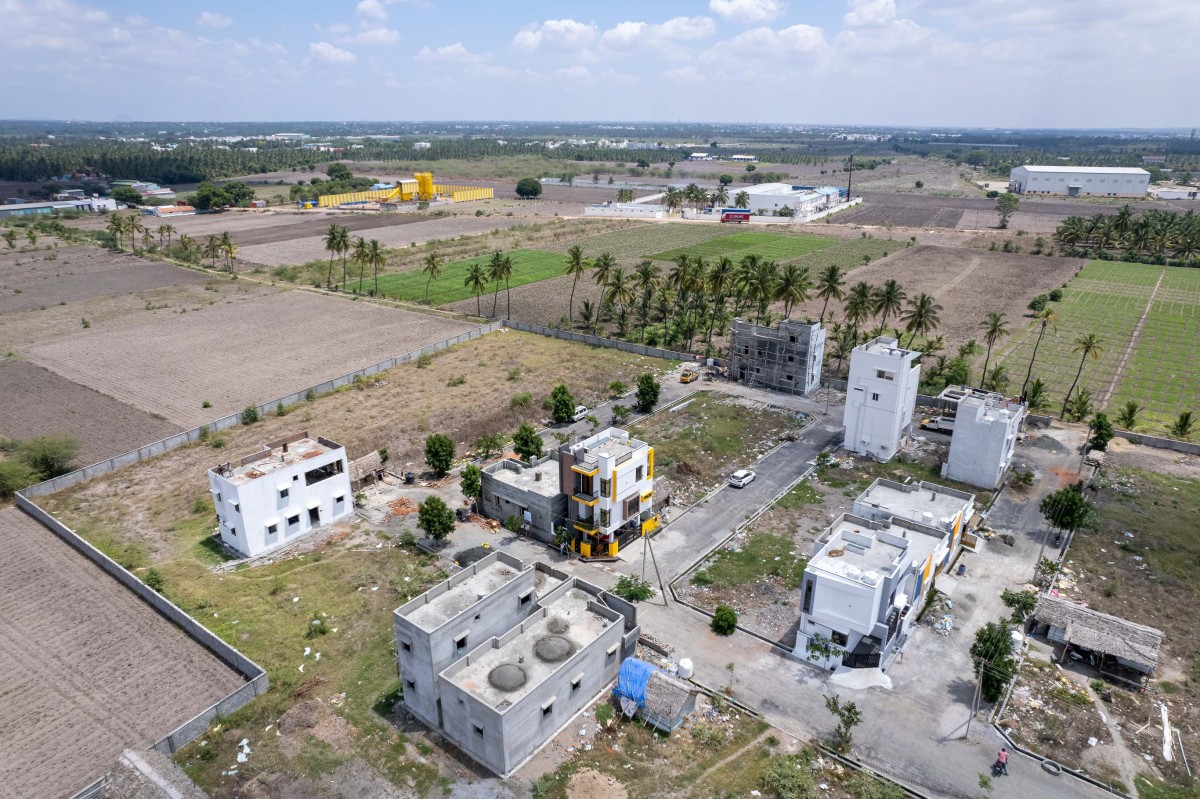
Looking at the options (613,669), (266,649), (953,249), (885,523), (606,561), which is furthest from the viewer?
(953,249)

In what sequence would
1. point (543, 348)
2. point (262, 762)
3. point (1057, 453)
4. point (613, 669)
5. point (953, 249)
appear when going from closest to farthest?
point (262, 762), point (613, 669), point (1057, 453), point (543, 348), point (953, 249)

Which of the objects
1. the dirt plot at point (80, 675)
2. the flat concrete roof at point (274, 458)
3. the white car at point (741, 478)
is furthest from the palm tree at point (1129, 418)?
the dirt plot at point (80, 675)

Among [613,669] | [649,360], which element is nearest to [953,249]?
[649,360]

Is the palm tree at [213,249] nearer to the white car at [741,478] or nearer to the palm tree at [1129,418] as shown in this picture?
the white car at [741,478]

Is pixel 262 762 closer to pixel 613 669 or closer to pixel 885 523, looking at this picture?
pixel 613 669

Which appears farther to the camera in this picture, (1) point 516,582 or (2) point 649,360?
(2) point 649,360

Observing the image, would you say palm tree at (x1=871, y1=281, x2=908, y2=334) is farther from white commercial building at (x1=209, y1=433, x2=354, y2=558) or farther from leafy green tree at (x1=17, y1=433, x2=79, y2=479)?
leafy green tree at (x1=17, y1=433, x2=79, y2=479)
